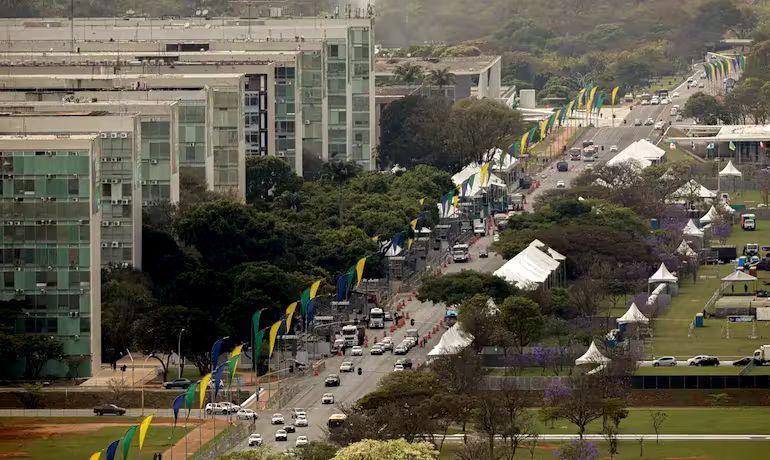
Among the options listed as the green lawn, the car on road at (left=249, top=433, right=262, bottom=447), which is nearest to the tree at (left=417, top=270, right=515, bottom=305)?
the green lawn

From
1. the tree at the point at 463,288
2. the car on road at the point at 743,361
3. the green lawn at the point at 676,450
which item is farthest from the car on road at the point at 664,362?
the green lawn at the point at 676,450

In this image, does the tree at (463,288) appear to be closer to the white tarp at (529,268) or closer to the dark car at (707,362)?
the white tarp at (529,268)

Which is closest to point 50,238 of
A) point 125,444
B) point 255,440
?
point 255,440

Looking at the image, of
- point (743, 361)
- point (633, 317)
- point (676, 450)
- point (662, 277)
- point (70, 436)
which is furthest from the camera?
point (662, 277)

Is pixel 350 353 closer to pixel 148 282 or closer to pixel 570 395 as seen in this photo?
pixel 148 282

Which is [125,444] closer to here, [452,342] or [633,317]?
[452,342]

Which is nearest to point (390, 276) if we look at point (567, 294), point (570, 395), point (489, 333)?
point (567, 294)
